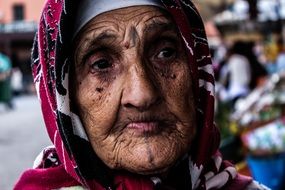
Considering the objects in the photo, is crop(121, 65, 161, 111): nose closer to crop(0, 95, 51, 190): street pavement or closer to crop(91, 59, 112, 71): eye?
crop(91, 59, 112, 71): eye

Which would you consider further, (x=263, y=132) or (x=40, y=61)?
(x=263, y=132)

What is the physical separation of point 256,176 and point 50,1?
263 centimetres

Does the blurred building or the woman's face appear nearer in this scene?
the woman's face

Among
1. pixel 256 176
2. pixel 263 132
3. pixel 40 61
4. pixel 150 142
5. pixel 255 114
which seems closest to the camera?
pixel 150 142

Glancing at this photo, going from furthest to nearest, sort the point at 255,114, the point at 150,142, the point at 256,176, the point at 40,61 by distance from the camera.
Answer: the point at 255,114 → the point at 256,176 → the point at 40,61 → the point at 150,142

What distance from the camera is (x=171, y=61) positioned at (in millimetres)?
1516

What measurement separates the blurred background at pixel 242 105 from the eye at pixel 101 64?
417 mm

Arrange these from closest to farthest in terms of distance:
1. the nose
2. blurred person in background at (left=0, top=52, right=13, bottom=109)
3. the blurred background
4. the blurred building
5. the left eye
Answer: the nose < the left eye < the blurred background < blurred person in background at (left=0, top=52, right=13, bottom=109) < the blurred building

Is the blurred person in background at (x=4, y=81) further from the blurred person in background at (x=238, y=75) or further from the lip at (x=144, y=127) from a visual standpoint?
the lip at (x=144, y=127)

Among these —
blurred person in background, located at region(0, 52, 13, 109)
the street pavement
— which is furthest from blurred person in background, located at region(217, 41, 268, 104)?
blurred person in background, located at region(0, 52, 13, 109)

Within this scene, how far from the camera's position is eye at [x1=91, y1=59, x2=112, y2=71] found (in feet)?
4.83

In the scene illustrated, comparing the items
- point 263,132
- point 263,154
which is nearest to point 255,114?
point 263,132

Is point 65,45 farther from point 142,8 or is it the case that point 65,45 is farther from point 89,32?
point 142,8

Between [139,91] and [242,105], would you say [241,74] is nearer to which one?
[242,105]
